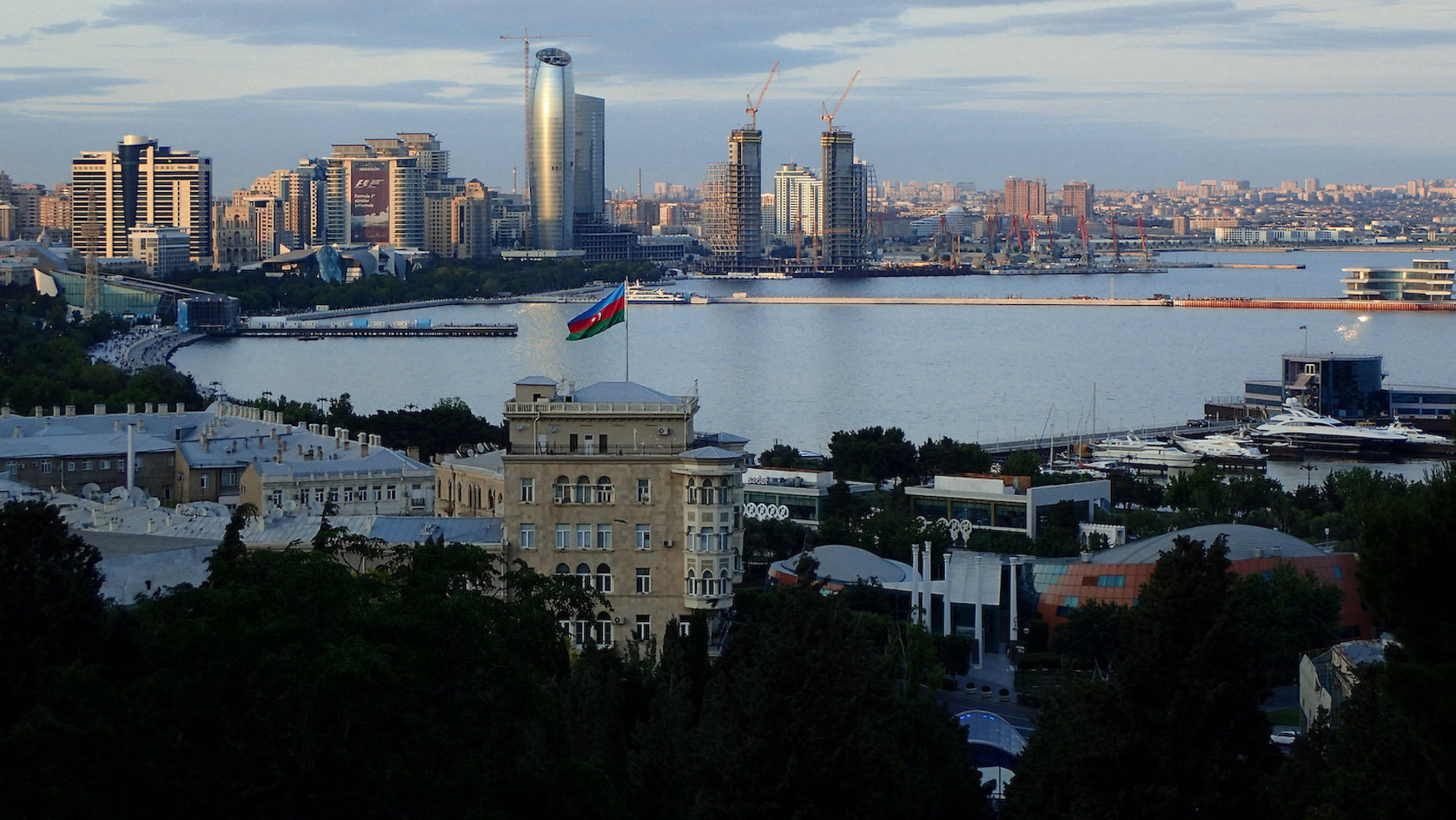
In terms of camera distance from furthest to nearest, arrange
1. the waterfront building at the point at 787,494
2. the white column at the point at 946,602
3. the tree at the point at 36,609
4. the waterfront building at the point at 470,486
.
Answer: the waterfront building at the point at 787,494 < the white column at the point at 946,602 < the waterfront building at the point at 470,486 < the tree at the point at 36,609

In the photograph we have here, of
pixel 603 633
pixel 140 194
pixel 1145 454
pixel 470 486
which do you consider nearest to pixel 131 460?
pixel 470 486

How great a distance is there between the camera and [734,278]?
319 ft

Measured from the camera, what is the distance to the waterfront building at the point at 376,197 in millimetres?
99250

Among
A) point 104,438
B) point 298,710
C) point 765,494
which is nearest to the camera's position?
point 298,710

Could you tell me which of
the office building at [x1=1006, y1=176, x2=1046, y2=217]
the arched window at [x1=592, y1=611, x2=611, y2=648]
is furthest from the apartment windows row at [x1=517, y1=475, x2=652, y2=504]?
the office building at [x1=1006, y1=176, x2=1046, y2=217]

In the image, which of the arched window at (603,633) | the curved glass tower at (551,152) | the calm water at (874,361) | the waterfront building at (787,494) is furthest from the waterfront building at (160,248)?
the arched window at (603,633)

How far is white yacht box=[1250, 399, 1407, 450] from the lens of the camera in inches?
1107

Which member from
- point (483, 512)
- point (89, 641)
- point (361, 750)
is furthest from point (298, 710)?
point (483, 512)

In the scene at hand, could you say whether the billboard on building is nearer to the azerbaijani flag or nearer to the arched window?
the azerbaijani flag

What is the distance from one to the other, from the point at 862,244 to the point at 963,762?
93248 mm

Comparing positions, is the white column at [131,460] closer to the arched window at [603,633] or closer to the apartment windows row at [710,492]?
the arched window at [603,633]

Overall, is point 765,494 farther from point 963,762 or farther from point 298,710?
point 298,710

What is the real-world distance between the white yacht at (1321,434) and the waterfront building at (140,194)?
204ft

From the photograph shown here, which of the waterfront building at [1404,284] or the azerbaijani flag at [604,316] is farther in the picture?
the waterfront building at [1404,284]
